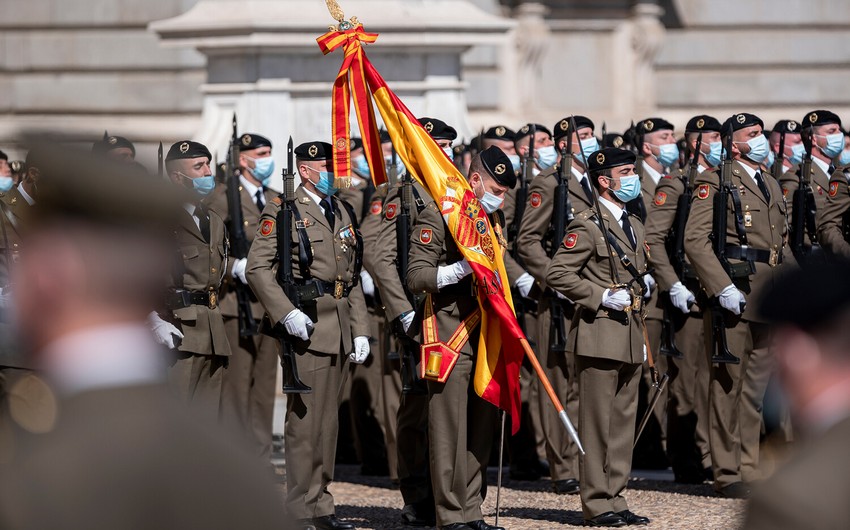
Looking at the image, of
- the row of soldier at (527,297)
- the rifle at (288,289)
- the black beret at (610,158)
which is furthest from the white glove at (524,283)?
the rifle at (288,289)

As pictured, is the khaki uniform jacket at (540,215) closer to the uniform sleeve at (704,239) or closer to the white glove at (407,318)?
the uniform sleeve at (704,239)

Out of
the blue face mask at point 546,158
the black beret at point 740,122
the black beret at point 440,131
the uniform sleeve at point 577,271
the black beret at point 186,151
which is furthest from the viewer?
the blue face mask at point 546,158

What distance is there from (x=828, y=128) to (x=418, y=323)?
13.2 feet

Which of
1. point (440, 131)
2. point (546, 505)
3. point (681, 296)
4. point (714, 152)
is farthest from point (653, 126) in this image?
point (546, 505)

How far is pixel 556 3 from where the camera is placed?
1557cm

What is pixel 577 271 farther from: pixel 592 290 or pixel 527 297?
pixel 527 297

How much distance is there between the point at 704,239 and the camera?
8281 millimetres

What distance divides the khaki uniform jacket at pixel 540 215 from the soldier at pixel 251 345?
145 cm

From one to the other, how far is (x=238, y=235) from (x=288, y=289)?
144 centimetres

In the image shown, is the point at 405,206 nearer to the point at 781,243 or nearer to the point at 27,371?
the point at 781,243

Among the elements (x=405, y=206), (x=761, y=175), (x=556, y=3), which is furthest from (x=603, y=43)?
(x=405, y=206)

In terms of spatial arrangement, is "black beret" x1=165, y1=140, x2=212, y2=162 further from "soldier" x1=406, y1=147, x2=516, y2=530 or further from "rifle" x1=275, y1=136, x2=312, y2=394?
"soldier" x1=406, y1=147, x2=516, y2=530

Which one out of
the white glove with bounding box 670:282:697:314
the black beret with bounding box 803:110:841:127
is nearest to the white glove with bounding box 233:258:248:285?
the white glove with bounding box 670:282:697:314

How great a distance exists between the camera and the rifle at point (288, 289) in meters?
7.01
